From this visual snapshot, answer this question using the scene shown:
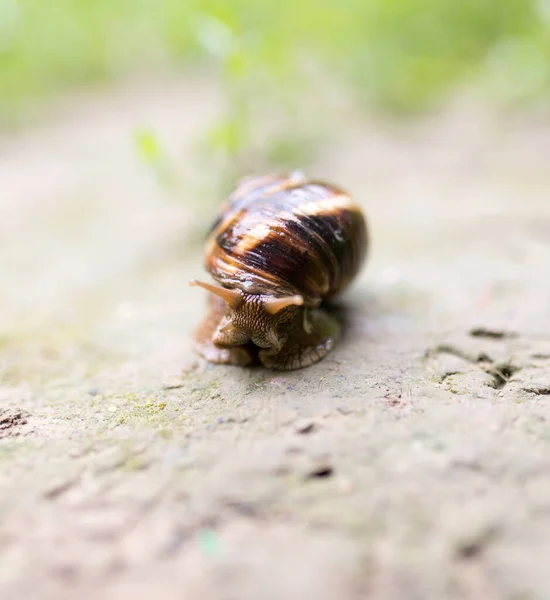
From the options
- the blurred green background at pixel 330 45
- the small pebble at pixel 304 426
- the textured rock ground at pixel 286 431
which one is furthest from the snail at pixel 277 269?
the blurred green background at pixel 330 45

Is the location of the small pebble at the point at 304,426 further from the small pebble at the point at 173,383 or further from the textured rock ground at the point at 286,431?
the small pebble at the point at 173,383

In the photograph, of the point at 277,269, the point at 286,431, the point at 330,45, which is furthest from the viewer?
→ the point at 330,45

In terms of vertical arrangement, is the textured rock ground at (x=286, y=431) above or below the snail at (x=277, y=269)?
below

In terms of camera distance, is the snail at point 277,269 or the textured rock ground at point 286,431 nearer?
the textured rock ground at point 286,431

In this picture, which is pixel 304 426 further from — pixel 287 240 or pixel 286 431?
pixel 287 240

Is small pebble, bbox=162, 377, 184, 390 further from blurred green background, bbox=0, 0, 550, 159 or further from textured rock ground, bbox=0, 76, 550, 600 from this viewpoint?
blurred green background, bbox=0, 0, 550, 159

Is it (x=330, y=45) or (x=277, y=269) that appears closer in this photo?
(x=277, y=269)

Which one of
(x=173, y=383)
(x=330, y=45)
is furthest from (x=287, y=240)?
(x=330, y=45)
